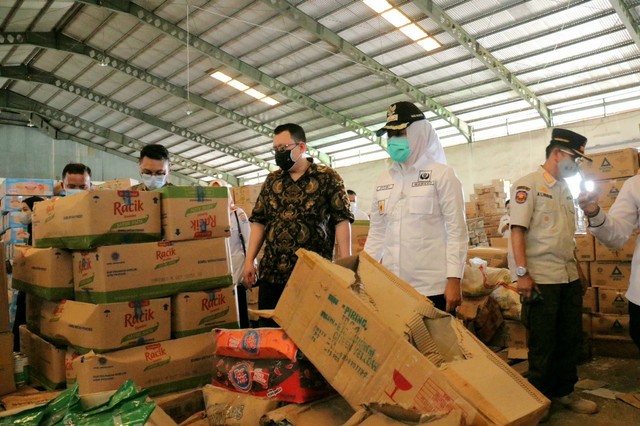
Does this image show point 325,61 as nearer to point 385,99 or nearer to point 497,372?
point 385,99

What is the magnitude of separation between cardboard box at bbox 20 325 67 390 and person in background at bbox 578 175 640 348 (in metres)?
2.76

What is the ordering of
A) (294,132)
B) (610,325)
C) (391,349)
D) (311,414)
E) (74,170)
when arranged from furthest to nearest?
(610,325) < (74,170) < (294,132) < (311,414) < (391,349)

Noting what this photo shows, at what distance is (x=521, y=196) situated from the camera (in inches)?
104

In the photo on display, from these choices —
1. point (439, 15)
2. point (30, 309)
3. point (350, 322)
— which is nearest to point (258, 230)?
point (350, 322)

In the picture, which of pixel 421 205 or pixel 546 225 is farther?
pixel 546 225

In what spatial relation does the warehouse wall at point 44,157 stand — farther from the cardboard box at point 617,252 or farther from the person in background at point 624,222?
the person in background at point 624,222

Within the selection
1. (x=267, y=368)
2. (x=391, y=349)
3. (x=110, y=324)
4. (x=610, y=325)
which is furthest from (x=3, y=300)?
(x=610, y=325)

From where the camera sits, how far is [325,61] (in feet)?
31.9

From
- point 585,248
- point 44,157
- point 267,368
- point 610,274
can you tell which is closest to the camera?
point 267,368

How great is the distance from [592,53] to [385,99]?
415 cm

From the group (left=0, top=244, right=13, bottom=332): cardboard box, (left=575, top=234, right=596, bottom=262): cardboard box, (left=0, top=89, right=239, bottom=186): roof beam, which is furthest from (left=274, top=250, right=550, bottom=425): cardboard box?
(left=0, top=89, right=239, bottom=186): roof beam

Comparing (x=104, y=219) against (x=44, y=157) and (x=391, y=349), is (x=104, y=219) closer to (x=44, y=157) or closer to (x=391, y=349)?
(x=391, y=349)

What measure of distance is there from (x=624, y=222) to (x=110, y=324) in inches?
104

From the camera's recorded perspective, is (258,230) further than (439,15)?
No
